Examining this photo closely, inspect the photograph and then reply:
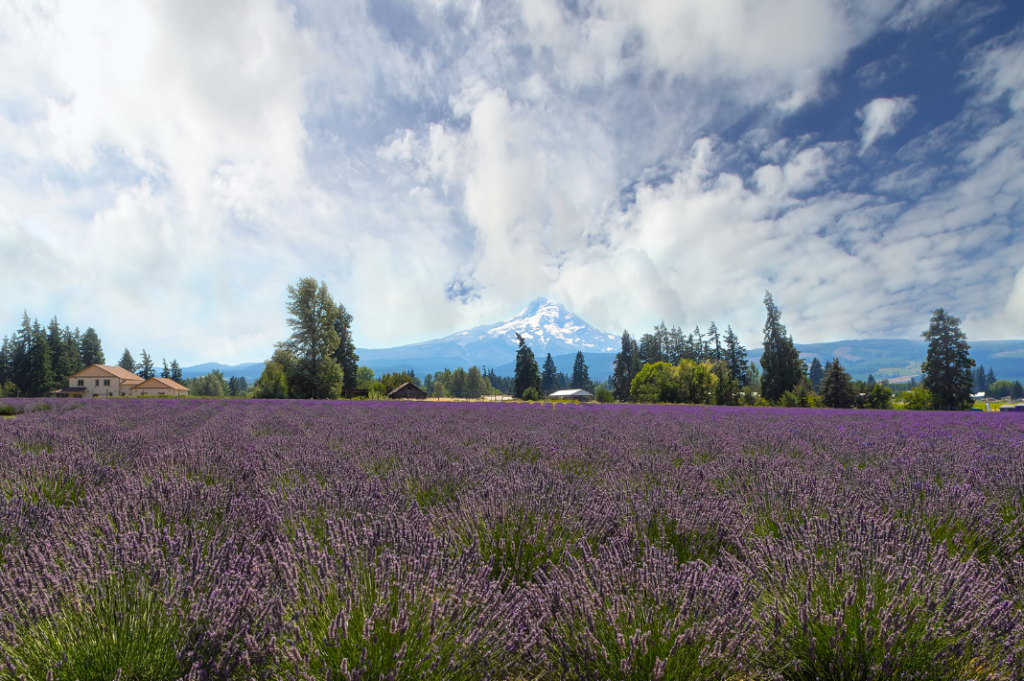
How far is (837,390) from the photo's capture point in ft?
125

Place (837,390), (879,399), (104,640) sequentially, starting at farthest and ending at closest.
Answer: (837,390) < (879,399) < (104,640)

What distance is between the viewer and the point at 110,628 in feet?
4.67

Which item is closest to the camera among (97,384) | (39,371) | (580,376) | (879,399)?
(879,399)

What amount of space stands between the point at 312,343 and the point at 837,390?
45.6 metres

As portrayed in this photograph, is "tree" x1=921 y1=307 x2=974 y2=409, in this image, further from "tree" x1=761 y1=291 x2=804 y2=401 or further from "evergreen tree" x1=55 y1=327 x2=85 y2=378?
"evergreen tree" x1=55 y1=327 x2=85 y2=378

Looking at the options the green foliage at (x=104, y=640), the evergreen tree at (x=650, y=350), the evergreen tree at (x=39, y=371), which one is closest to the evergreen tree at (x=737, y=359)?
the evergreen tree at (x=650, y=350)

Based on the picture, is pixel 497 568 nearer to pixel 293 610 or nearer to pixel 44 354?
pixel 293 610

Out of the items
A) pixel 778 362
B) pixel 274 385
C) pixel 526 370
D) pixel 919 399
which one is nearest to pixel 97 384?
pixel 274 385

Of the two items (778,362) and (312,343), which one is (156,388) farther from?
(778,362)

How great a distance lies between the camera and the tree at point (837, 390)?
37500mm

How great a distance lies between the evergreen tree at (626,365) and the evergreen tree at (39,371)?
3065 inches

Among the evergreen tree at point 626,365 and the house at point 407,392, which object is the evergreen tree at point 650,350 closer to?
the evergreen tree at point 626,365

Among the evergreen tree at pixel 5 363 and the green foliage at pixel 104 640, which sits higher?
the evergreen tree at pixel 5 363

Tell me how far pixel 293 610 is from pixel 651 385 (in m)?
49.0
